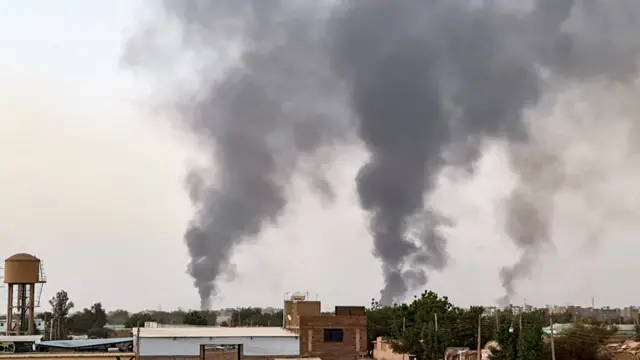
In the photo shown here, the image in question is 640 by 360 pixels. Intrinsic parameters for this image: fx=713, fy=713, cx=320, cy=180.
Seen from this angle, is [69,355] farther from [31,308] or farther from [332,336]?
[31,308]

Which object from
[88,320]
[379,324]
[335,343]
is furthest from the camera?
[88,320]

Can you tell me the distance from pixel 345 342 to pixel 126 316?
10254 cm

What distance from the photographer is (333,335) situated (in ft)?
172

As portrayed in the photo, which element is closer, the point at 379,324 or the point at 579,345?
the point at 579,345

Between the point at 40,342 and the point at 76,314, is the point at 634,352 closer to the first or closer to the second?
the point at 40,342

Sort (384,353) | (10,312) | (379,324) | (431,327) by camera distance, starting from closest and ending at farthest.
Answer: (431,327), (384,353), (10,312), (379,324)

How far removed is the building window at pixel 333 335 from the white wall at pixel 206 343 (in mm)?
3433

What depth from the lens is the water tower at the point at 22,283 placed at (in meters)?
71.6

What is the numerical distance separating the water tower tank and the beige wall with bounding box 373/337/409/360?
35552 millimetres

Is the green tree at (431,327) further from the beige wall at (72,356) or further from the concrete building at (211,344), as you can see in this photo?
the beige wall at (72,356)

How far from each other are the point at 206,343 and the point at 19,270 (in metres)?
32.9

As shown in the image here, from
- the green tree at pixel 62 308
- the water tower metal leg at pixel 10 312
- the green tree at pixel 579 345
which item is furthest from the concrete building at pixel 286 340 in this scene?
the green tree at pixel 62 308

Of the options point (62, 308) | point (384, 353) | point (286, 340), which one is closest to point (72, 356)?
point (286, 340)

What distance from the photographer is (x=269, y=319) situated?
137 m
